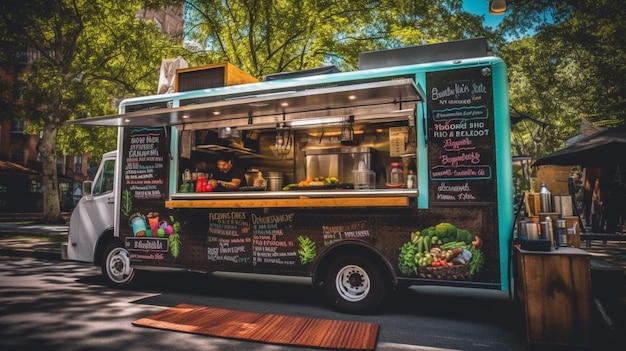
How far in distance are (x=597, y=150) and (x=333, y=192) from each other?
6962mm

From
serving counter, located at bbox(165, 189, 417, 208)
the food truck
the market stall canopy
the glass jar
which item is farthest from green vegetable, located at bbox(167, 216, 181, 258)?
the market stall canopy

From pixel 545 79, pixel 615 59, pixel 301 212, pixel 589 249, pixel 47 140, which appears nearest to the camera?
pixel 301 212

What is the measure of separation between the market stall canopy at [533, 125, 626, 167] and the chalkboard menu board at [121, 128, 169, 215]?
891 centimetres

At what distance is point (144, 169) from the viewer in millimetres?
6645

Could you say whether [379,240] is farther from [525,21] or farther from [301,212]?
[525,21]

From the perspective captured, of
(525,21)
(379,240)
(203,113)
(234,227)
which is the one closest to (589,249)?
(379,240)

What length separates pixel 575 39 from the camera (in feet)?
53.1

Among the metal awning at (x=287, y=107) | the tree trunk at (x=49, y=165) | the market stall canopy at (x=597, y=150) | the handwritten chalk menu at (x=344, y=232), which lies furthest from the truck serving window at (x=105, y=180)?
the tree trunk at (x=49, y=165)

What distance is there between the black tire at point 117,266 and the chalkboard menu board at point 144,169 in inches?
30.2

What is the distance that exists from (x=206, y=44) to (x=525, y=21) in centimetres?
1472

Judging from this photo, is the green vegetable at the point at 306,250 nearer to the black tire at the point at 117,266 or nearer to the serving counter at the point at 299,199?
the serving counter at the point at 299,199

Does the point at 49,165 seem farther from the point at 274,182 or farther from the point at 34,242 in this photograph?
the point at 274,182

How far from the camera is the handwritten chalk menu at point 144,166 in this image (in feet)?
21.4

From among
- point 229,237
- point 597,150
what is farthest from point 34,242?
point 597,150
